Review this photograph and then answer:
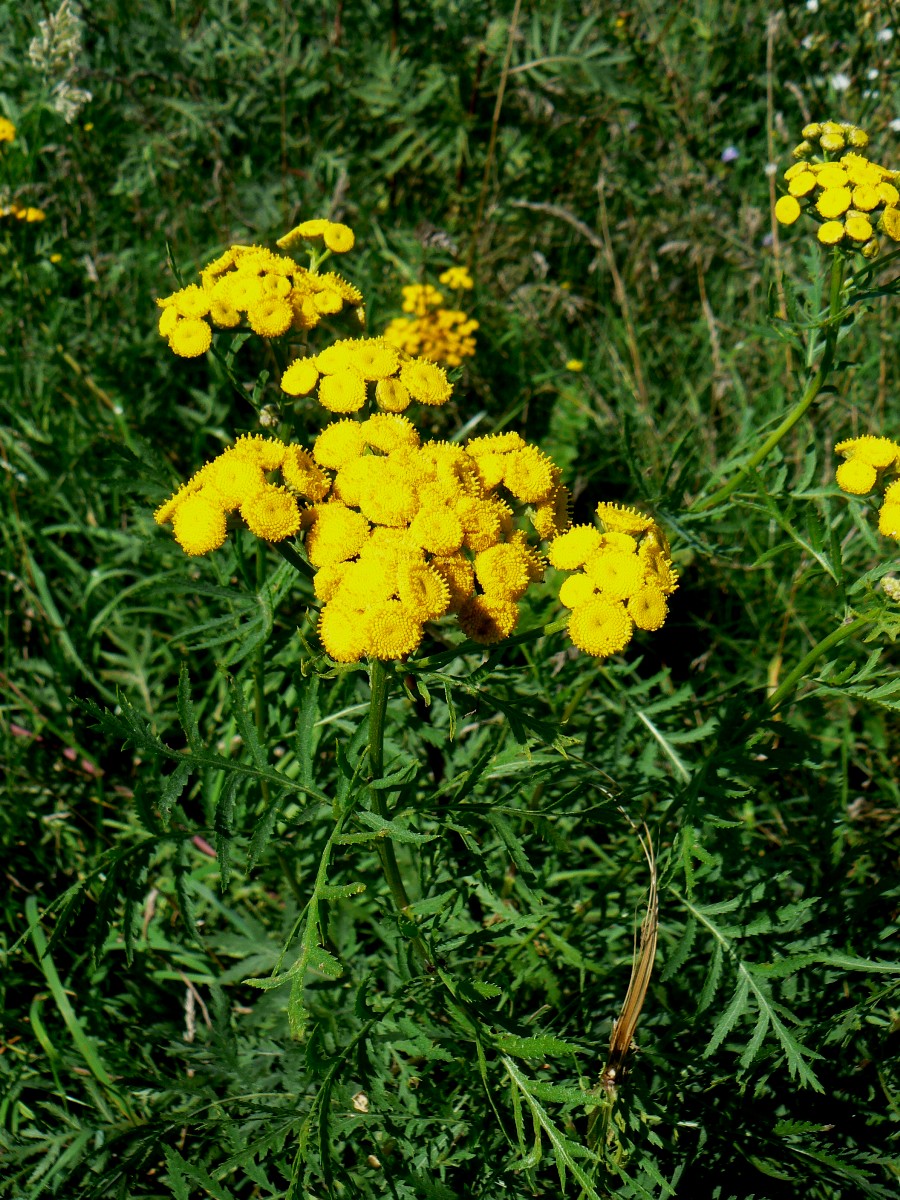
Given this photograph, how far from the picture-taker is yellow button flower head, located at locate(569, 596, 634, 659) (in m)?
2.17

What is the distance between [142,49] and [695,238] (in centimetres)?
314

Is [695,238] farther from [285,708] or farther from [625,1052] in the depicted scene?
[625,1052]

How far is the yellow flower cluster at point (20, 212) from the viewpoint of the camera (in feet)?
12.7

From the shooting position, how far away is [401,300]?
482 cm

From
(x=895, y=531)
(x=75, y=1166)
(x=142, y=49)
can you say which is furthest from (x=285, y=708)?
(x=142, y=49)

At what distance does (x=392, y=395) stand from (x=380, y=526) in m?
0.39

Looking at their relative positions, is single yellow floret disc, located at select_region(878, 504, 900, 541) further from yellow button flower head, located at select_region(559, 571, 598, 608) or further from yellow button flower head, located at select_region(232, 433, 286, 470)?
yellow button flower head, located at select_region(232, 433, 286, 470)

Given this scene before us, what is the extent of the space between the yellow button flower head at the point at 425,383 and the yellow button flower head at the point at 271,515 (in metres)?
0.51

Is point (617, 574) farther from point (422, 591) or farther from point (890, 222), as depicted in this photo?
point (890, 222)

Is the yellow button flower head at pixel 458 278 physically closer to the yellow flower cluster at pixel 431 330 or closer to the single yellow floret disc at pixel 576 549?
the yellow flower cluster at pixel 431 330

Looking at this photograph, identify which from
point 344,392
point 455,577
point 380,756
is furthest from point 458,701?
point 344,392

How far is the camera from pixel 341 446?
2.23 m

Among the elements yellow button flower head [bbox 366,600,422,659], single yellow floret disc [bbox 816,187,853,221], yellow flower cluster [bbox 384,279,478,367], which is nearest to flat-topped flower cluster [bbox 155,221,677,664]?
yellow button flower head [bbox 366,600,422,659]

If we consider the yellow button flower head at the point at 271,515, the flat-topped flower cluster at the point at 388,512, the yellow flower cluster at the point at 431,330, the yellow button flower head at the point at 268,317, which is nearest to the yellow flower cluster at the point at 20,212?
the yellow flower cluster at the point at 431,330
